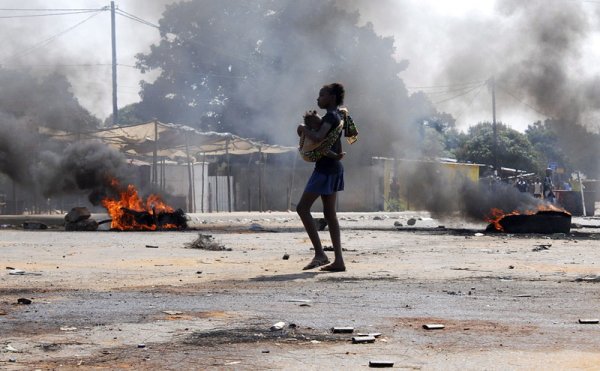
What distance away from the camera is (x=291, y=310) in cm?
657

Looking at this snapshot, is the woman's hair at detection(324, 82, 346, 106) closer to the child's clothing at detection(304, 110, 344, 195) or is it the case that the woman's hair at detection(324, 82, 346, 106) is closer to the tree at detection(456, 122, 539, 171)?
the child's clothing at detection(304, 110, 344, 195)

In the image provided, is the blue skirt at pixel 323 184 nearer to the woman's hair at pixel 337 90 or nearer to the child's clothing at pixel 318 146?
the child's clothing at pixel 318 146

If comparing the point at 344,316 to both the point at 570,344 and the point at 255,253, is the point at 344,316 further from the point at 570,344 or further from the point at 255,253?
the point at 255,253

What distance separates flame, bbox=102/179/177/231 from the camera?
2027cm

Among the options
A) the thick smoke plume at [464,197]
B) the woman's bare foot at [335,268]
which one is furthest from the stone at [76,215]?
the woman's bare foot at [335,268]

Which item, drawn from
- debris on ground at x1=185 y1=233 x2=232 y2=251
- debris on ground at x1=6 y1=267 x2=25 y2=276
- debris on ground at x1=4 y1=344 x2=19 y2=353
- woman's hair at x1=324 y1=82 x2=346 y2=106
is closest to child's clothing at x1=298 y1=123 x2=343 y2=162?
woman's hair at x1=324 y1=82 x2=346 y2=106

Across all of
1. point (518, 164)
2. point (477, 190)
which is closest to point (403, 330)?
point (477, 190)

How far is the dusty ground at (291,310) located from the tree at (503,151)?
49.2m

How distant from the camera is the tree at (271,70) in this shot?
1491 inches

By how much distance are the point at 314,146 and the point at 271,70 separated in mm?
30645

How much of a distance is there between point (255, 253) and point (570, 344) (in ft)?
24.8

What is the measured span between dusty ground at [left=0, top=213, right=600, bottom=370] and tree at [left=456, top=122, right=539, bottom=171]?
4920 centimetres

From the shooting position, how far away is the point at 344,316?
627cm

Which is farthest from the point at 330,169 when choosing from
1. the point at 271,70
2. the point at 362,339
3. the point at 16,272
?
the point at 271,70
